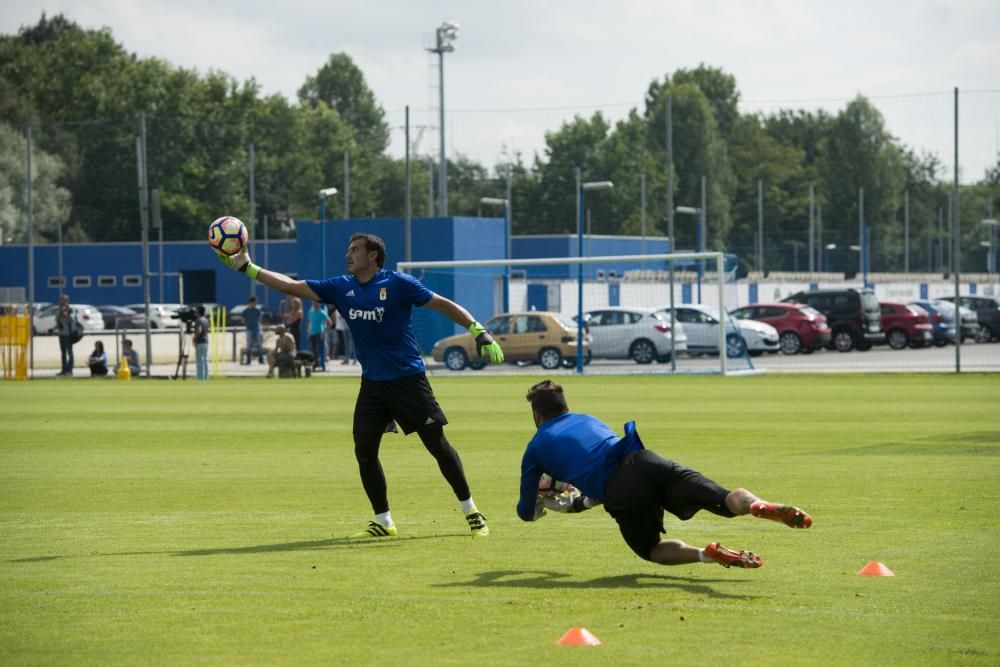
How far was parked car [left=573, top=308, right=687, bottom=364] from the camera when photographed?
3916cm

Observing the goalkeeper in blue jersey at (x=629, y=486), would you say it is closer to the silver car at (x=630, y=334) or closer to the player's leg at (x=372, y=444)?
the player's leg at (x=372, y=444)

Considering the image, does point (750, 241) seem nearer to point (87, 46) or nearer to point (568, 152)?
point (568, 152)

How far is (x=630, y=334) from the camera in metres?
39.6

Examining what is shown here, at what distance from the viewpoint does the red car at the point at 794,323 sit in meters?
46.5

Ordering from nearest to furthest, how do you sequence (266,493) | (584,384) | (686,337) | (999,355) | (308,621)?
(308,621) → (266,493) → (584,384) → (686,337) → (999,355)

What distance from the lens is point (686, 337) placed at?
38.2m

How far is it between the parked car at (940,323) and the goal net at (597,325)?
9996 millimetres

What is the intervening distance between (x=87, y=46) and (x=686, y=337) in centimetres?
8265

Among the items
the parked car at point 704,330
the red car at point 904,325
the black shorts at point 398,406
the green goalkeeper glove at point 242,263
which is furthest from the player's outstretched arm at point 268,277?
the red car at point 904,325

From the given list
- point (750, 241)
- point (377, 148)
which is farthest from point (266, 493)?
point (377, 148)

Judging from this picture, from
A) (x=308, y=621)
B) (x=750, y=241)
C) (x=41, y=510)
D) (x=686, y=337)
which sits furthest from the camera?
(x=750, y=241)

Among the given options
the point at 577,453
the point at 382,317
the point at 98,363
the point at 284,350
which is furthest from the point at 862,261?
the point at 577,453

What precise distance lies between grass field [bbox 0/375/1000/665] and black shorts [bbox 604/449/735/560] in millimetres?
372

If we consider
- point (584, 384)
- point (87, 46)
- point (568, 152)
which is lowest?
point (584, 384)
